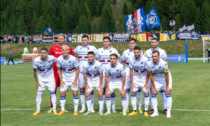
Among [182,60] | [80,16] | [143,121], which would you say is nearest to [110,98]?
[143,121]

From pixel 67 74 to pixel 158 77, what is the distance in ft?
10.3

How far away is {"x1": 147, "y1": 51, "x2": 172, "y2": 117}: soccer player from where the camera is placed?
10.3m

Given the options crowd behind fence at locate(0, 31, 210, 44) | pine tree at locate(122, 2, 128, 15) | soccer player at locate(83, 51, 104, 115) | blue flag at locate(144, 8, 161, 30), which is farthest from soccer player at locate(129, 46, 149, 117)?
pine tree at locate(122, 2, 128, 15)

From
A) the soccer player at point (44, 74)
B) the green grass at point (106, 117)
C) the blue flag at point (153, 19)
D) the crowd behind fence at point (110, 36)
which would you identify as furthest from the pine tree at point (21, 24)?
the soccer player at point (44, 74)

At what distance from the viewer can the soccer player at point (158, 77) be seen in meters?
10.3

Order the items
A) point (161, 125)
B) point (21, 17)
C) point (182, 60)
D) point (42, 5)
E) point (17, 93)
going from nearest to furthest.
→ 1. point (161, 125)
2. point (17, 93)
3. point (182, 60)
4. point (21, 17)
5. point (42, 5)

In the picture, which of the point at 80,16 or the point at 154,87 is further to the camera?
the point at 80,16

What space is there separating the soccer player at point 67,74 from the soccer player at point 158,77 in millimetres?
2571

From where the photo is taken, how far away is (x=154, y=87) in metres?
10.6

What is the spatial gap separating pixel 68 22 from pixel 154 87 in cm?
11631

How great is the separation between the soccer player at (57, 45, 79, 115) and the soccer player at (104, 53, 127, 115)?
110 cm

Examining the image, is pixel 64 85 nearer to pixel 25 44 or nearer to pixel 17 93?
pixel 17 93

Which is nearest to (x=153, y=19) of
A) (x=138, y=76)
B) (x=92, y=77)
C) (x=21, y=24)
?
(x=138, y=76)

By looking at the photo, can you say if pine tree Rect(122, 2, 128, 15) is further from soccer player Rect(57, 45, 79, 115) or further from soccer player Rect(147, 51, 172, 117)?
soccer player Rect(147, 51, 172, 117)
